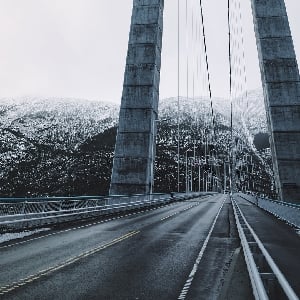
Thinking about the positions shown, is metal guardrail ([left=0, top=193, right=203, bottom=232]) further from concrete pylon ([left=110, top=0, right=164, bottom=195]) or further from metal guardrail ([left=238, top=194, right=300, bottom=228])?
metal guardrail ([left=238, top=194, right=300, bottom=228])

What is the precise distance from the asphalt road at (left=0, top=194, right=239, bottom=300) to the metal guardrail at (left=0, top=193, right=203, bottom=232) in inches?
73.6

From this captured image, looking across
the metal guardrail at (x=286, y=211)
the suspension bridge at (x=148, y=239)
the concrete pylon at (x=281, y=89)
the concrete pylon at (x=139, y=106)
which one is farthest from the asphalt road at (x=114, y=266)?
the concrete pylon at (x=281, y=89)

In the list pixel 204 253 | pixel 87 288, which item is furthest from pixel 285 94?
pixel 87 288

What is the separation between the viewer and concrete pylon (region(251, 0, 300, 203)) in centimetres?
3675

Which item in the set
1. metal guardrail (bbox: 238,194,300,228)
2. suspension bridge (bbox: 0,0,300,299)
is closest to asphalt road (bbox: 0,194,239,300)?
suspension bridge (bbox: 0,0,300,299)

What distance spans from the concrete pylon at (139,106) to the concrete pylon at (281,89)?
1199cm

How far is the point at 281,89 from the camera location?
38781mm

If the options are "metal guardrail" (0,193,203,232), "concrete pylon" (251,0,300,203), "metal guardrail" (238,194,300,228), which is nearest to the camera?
"metal guardrail" (0,193,203,232)

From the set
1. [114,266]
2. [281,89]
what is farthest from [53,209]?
[281,89]

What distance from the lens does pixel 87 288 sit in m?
7.30

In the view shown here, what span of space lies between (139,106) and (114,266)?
1238 inches

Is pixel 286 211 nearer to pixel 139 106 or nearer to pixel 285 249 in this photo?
pixel 285 249

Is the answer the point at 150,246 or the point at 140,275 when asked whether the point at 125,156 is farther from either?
the point at 140,275

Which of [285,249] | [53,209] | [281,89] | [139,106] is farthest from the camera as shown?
[139,106]
